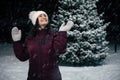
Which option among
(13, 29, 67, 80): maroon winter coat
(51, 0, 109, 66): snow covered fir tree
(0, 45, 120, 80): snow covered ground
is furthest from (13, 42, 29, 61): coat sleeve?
A: (51, 0, 109, 66): snow covered fir tree

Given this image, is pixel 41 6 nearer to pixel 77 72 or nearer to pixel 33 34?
pixel 77 72

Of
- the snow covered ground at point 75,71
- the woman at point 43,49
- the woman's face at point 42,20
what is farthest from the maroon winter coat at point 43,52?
the snow covered ground at point 75,71

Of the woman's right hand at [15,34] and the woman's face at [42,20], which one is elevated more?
the woman's face at [42,20]

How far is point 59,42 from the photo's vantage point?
5.90m

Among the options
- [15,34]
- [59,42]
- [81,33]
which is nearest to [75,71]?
[81,33]

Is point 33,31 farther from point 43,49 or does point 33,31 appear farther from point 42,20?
point 43,49

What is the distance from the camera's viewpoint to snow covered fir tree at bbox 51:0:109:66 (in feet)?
37.5

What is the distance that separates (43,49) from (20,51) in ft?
1.27

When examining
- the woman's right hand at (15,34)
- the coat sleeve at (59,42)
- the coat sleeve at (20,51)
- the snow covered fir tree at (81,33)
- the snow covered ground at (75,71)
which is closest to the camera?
the coat sleeve at (59,42)

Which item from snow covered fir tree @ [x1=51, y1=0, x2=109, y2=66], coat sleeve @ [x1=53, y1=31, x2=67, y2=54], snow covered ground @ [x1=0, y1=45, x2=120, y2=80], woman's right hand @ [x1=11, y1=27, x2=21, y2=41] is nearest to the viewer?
coat sleeve @ [x1=53, y1=31, x2=67, y2=54]

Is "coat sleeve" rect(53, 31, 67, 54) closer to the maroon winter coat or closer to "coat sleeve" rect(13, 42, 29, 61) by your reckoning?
the maroon winter coat

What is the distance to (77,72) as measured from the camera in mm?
10234

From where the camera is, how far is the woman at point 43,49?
5.98 m

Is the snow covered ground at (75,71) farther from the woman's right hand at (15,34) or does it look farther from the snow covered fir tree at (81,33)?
the woman's right hand at (15,34)
